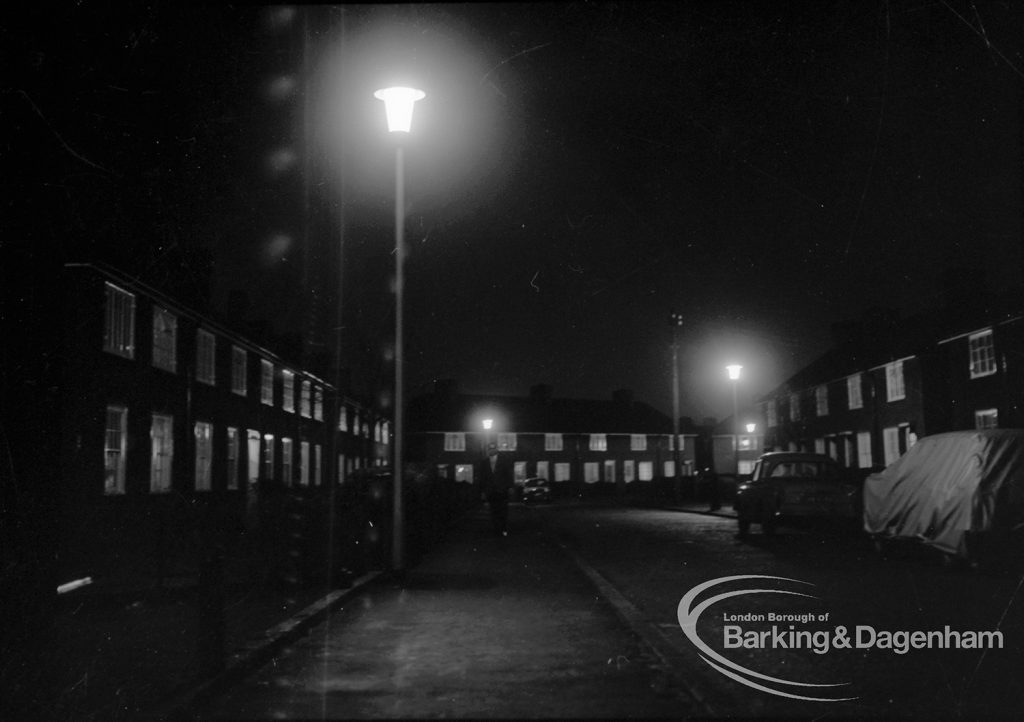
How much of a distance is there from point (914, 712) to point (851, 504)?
1474 cm

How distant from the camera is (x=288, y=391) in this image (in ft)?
122

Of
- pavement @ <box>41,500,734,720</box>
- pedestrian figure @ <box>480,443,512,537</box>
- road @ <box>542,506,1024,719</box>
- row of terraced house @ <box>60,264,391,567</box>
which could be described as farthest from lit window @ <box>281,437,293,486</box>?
pavement @ <box>41,500,734,720</box>

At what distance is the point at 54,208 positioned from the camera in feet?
12.8

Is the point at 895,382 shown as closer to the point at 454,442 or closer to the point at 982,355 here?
the point at 982,355

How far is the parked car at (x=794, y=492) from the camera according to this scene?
19016 mm

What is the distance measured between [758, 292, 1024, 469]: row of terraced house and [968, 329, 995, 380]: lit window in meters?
0.03

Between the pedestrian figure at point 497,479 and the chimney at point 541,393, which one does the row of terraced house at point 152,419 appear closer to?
the pedestrian figure at point 497,479

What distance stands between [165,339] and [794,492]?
15.0 meters

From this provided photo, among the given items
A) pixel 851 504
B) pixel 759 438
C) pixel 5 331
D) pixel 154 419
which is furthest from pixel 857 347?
pixel 5 331

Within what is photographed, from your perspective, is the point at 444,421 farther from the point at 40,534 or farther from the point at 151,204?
the point at 40,534

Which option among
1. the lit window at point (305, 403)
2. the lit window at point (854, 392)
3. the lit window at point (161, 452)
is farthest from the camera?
the lit window at point (854, 392)

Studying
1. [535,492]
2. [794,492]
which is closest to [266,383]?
[794,492]

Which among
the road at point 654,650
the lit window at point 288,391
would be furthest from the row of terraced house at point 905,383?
the lit window at point 288,391

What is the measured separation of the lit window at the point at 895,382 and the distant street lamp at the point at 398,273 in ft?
103
